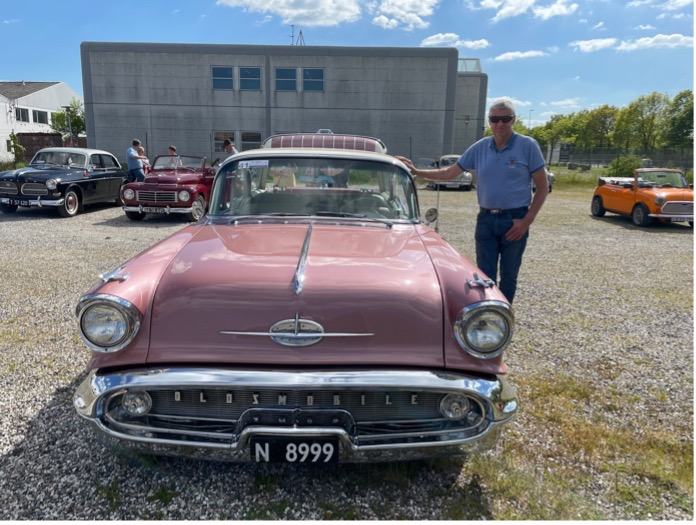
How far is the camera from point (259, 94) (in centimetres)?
2628

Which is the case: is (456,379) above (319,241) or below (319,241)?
below

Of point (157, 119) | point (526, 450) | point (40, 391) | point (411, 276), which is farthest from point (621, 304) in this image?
point (157, 119)

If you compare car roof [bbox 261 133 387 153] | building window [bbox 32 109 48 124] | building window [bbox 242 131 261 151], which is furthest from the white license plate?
building window [bbox 32 109 48 124]

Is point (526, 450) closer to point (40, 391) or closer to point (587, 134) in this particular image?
point (40, 391)

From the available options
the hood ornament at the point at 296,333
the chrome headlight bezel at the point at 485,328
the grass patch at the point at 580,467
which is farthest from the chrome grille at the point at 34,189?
the chrome headlight bezel at the point at 485,328

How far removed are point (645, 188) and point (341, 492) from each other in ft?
43.0

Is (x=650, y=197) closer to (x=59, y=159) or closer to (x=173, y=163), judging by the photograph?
(x=173, y=163)

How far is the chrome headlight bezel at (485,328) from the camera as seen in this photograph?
7.75 ft

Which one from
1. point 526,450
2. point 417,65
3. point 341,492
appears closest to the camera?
point 341,492

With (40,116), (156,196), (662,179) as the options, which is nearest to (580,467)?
(156,196)

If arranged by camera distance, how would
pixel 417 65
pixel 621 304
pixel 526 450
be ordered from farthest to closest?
pixel 417 65, pixel 621 304, pixel 526 450

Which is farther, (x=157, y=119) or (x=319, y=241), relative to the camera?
(x=157, y=119)

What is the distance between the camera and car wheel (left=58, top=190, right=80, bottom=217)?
11680mm

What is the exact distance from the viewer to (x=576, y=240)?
10.5m
